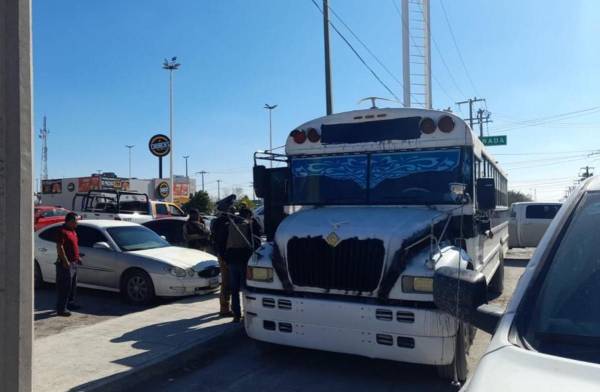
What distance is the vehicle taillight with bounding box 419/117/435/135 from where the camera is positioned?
6.11 m

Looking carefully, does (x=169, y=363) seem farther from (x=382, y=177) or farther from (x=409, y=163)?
(x=409, y=163)

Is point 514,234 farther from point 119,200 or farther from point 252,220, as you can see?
point 119,200

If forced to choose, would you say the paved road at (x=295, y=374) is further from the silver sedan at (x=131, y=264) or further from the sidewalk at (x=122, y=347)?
the silver sedan at (x=131, y=264)

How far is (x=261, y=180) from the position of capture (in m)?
7.17

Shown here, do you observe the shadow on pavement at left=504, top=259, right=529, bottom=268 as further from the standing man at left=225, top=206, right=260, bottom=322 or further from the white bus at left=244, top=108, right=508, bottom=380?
the standing man at left=225, top=206, right=260, bottom=322

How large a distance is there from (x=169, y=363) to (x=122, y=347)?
804 mm

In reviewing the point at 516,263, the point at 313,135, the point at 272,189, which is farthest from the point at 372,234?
the point at 516,263

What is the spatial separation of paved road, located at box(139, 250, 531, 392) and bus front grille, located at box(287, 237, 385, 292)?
99cm

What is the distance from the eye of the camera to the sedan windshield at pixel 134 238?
9.65m

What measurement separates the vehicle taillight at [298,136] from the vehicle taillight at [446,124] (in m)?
1.78

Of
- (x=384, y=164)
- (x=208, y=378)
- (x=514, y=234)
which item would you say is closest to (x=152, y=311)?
(x=208, y=378)

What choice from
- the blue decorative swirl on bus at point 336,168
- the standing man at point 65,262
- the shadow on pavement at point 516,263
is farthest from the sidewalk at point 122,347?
the shadow on pavement at point 516,263

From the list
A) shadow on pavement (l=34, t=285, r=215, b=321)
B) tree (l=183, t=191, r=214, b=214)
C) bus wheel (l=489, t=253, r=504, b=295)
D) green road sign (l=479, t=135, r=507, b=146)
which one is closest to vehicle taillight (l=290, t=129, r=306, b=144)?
shadow on pavement (l=34, t=285, r=215, b=321)

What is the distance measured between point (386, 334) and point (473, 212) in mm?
1987
